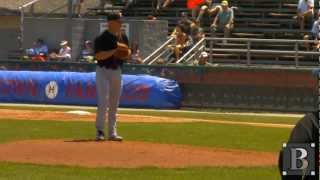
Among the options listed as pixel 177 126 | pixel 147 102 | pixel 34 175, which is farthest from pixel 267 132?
pixel 147 102

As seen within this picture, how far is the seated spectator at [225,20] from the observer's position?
1266 inches

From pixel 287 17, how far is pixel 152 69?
7581 mm

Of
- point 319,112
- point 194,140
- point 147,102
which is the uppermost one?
point 319,112

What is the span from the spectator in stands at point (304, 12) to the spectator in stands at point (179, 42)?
4358mm

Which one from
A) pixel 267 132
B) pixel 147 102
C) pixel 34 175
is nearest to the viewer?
pixel 34 175

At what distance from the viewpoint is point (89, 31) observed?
3434 centimetres

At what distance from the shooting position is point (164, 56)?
31750 mm

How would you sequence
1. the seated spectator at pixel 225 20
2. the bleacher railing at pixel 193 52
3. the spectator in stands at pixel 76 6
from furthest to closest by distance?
the spectator in stands at pixel 76 6 → the seated spectator at pixel 225 20 → the bleacher railing at pixel 193 52

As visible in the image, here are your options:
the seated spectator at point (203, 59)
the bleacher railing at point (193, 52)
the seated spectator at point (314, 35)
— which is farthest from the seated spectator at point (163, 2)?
the seated spectator at point (314, 35)

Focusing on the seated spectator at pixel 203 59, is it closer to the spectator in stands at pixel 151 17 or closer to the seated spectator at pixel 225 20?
the seated spectator at pixel 225 20

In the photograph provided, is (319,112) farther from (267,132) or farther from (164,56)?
(164,56)

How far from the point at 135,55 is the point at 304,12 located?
6527mm

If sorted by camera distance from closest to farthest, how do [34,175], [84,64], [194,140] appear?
[34,175], [194,140], [84,64]

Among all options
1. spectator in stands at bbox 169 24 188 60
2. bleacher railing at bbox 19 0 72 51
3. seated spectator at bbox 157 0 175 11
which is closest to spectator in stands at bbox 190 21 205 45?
spectator in stands at bbox 169 24 188 60
